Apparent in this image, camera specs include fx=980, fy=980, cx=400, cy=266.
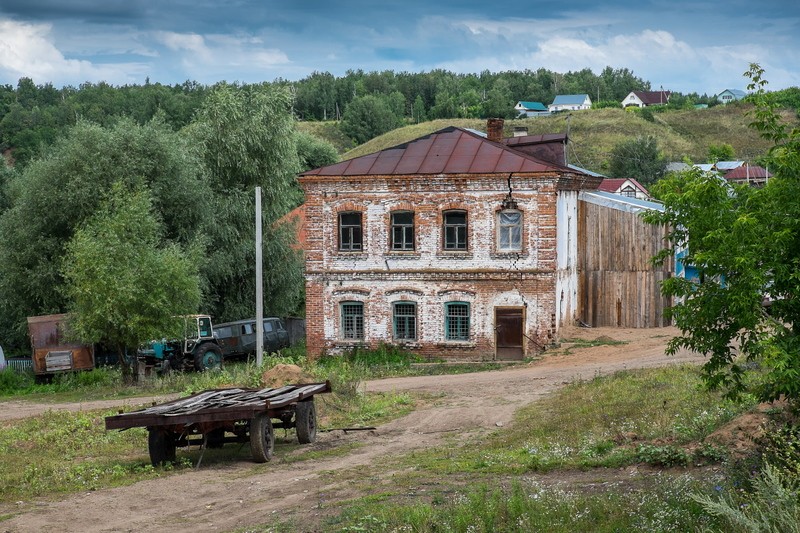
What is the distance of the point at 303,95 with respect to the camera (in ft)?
505

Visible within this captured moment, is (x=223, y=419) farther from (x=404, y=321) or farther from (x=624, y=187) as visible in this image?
(x=624, y=187)

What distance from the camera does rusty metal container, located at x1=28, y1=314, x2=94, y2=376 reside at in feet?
112

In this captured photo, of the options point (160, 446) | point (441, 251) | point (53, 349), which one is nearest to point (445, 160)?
point (441, 251)

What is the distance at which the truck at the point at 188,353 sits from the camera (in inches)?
1379

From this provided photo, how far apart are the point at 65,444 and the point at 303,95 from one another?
138010mm

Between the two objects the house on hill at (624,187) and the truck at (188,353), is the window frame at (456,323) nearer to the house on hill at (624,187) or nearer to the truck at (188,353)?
the truck at (188,353)

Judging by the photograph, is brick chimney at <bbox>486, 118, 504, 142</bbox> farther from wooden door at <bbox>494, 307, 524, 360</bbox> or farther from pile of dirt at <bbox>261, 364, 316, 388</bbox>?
pile of dirt at <bbox>261, 364, 316, 388</bbox>

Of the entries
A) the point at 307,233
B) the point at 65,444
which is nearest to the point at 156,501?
the point at 65,444

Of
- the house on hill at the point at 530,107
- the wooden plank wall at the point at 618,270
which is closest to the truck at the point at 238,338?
the wooden plank wall at the point at 618,270

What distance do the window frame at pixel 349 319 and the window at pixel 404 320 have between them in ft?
4.17

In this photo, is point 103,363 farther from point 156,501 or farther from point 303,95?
point 303,95

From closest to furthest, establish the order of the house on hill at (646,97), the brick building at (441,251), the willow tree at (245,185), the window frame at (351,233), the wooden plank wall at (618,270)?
the brick building at (441,251) < the window frame at (351,233) < the wooden plank wall at (618,270) < the willow tree at (245,185) < the house on hill at (646,97)

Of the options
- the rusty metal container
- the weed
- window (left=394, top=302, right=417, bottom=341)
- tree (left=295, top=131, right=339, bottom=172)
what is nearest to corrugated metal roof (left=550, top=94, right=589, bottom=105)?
tree (left=295, top=131, right=339, bottom=172)

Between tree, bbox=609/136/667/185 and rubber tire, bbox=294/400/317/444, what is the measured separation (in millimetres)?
68444
